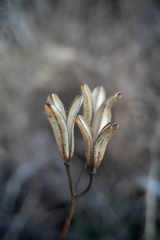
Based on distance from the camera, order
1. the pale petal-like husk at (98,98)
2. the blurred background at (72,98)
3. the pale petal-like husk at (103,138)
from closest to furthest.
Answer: the pale petal-like husk at (103,138) → the pale petal-like husk at (98,98) → the blurred background at (72,98)

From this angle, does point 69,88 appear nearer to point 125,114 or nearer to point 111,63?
point 111,63

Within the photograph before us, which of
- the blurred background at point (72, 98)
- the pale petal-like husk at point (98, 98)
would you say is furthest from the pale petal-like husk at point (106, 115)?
the blurred background at point (72, 98)

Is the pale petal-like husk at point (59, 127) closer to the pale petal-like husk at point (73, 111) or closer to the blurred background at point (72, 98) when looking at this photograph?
the pale petal-like husk at point (73, 111)

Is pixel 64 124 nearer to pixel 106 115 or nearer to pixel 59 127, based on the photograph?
pixel 59 127

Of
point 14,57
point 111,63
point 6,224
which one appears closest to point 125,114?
point 111,63

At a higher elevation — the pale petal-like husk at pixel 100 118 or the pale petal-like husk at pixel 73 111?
the pale petal-like husk at pixel 73 111

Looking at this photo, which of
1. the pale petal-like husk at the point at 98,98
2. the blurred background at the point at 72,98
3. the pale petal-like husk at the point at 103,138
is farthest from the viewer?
the blurred background at the point at 72,98

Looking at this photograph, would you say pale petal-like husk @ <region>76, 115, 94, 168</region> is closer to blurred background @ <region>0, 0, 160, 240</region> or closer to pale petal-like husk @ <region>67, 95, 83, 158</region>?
pale petal-like husk @ <region>67, 95, 83, 158</region>

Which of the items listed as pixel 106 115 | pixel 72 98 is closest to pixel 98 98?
pixel 106 115
